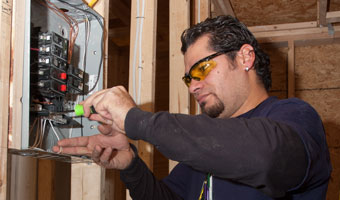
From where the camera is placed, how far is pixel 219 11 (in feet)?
9.54

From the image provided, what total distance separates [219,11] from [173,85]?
41.5 inches

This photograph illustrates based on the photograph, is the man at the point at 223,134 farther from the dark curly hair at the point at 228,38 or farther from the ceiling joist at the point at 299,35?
the ceiling joist at the point at 299,35

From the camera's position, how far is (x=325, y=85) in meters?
3.37

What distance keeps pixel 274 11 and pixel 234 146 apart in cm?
266

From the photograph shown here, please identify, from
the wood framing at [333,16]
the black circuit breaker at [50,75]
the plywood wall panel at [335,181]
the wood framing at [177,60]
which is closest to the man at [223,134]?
the black circuit breaker at [50,75]

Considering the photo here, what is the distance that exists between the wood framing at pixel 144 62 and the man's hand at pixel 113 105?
717mm

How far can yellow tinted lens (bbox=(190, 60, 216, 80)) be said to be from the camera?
1.43m

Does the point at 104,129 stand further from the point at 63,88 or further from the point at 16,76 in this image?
the point at 16,76

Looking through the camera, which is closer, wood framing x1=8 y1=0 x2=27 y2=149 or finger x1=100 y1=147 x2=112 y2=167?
wood framing x1=8 y1=0 x2=27 y2=149

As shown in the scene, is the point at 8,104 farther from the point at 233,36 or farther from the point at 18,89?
the point at 233,36

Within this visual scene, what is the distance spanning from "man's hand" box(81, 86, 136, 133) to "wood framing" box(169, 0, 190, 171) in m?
1.09

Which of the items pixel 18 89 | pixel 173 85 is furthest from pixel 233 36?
pixel 18 89

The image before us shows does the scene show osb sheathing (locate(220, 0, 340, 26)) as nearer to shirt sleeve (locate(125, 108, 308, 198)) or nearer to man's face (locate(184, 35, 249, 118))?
man's face (locate(184, 35, 249, 118))

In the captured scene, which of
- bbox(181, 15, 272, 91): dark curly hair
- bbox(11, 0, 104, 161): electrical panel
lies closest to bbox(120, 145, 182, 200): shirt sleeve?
bbox(11, 0, 104, 161): electrical panel
